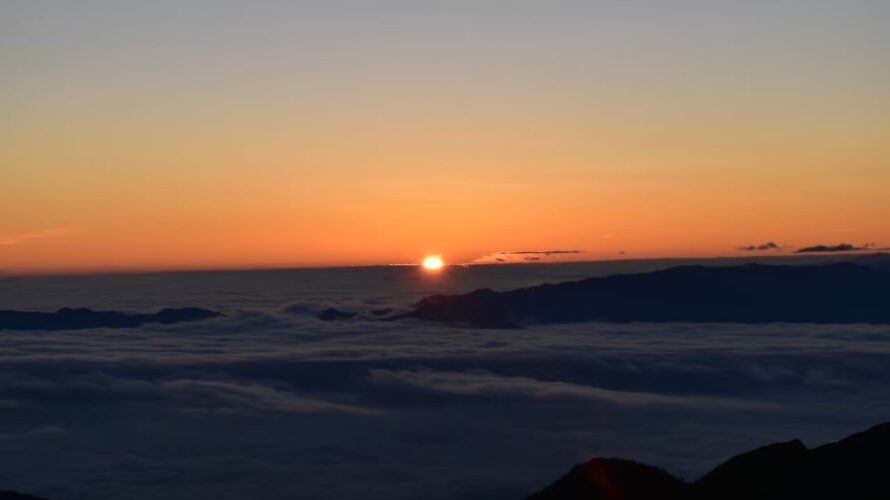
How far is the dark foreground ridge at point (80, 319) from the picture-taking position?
137m

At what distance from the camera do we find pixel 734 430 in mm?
70375

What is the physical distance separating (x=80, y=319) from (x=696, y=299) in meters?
98.6

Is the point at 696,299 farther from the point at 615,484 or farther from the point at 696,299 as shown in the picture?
the point at 615,484

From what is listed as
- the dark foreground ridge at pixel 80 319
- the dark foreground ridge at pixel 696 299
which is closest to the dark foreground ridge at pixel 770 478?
the dark foreground ridge at pixel 80 319

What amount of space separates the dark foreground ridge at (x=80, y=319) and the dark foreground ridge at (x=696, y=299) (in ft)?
117

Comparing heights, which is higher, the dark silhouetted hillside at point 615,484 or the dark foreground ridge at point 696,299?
the dark foreground ridge at point 696,299

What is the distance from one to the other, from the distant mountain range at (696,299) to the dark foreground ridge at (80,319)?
35.1 meters

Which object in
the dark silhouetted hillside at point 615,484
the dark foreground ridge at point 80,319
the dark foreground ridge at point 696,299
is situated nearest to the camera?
the dark silhouetted hillside at point 615,484

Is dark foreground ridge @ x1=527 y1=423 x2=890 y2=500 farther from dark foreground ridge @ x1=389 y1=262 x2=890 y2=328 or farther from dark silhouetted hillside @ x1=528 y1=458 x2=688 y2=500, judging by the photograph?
dark foreground ridge @ x1=389 y1=262 x2=890 y2=328

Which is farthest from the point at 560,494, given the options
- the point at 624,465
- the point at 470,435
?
the point at 470,435

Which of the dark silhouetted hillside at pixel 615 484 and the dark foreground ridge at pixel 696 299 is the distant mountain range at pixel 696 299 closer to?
the dark foreground ridge at pixel 696 299

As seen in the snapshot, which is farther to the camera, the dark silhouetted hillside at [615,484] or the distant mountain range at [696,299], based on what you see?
the distant mountain range at [696,299]

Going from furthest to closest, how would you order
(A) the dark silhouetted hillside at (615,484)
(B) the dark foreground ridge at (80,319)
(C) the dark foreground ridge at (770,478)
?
1. (B) the dark foreground ridge at (80,319)
2. (A) the dark silhouetted hillside at (615,484)
3. (C) the dark foreground ridge at (770,478)

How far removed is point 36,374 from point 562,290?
95.7 meters
